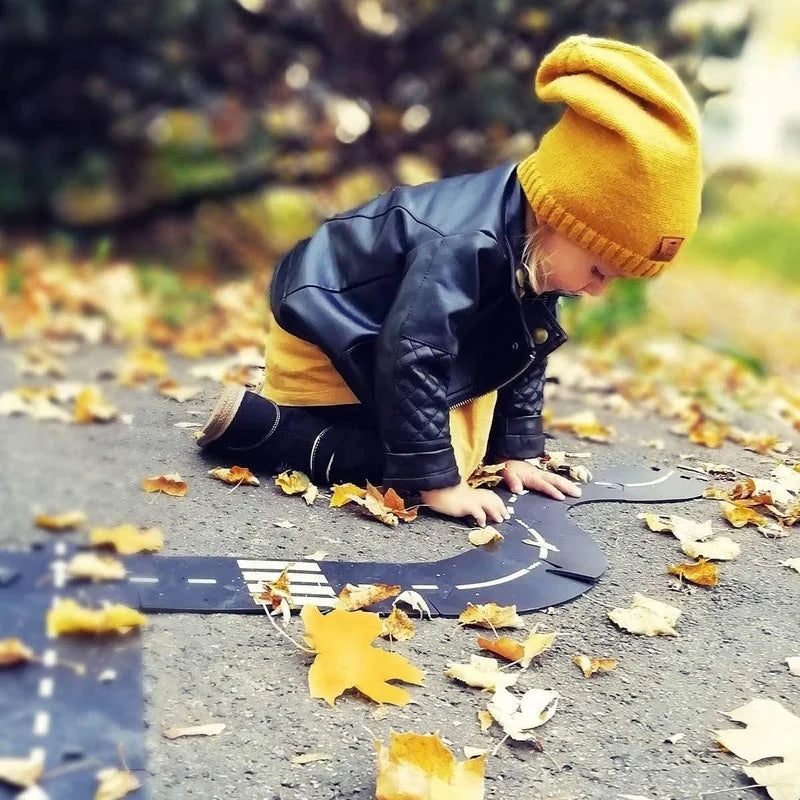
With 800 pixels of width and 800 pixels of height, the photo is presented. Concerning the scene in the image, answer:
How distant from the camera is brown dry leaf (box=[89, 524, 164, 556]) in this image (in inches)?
39.8

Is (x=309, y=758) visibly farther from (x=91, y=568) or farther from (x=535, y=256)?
(x=535, y=256)

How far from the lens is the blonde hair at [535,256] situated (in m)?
1.81

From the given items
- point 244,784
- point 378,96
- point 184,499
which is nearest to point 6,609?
point 244,784

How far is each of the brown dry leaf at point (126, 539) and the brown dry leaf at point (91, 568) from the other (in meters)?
0.02

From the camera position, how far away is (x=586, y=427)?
7.89ft

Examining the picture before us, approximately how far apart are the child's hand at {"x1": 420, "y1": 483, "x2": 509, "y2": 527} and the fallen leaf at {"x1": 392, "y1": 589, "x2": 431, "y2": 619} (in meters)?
0.34

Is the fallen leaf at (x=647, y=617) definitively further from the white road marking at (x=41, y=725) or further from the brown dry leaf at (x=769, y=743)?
the white road marking at (x=41, y=725)

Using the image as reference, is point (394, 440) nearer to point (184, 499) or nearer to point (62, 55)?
point (184, 499)

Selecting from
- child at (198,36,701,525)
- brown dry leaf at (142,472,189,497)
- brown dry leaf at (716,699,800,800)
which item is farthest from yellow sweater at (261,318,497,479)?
brown dry leaf at (716,699,800,800)

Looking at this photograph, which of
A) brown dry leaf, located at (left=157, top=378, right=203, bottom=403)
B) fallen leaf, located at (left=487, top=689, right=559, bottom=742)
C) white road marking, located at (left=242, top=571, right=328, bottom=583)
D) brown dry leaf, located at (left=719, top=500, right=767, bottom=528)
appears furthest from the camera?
brown dry leaf, located at (left=157, top=378, right=203, bottom=403)

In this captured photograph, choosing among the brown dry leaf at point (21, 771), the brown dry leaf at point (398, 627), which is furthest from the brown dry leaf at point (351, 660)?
the brown dry leaf at point (21, 771)

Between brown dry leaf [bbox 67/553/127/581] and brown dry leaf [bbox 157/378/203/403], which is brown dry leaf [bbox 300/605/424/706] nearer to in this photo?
brown dry leaf [bbox 67/553/127/581]

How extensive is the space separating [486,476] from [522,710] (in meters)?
0.79

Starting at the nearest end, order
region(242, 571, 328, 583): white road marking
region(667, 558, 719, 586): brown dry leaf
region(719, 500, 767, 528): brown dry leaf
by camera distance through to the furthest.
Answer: region(242, 571, 328, 583): white road marking < region(667, 558, 719, 586): brown dry leaf < region(719, 500, 767, 528): brown dry leaf
